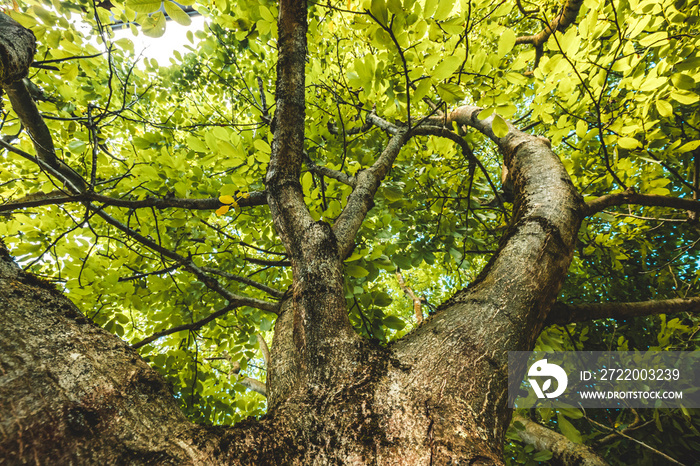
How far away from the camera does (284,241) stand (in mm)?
1366

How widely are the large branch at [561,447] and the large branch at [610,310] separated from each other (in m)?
1.50

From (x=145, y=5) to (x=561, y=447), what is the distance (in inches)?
196

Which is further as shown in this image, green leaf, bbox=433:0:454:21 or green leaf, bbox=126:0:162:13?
green leaf, bbox=126:0:162:13

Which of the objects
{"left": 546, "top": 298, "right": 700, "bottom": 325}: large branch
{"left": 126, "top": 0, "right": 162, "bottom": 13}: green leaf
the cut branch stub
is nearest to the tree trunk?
{"left": 546, "top": 298, "right": 700, "bottom": 325}: large branch

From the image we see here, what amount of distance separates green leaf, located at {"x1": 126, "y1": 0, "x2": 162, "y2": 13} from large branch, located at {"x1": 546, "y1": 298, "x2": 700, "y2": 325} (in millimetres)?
2411

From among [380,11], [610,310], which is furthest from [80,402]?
[610,310]

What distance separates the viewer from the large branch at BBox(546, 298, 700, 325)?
146 centimetres

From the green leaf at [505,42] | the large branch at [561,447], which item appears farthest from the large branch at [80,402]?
the large branch at [561,447]

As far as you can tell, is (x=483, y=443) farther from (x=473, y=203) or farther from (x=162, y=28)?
(x=473, y=203)

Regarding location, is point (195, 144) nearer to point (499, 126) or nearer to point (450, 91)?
point (450, 91)

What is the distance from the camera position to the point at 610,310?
1652 mm

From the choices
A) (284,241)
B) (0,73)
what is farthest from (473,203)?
(0,73)

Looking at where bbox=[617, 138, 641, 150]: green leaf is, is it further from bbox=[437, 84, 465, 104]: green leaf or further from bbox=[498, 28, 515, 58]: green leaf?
bbox=[437, 84, 465, 104]: green leaf

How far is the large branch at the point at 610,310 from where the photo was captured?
1457 millimetres
